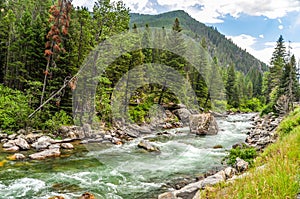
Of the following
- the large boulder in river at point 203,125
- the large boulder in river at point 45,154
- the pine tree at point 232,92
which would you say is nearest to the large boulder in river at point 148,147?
the large boulder in river at point 45,154

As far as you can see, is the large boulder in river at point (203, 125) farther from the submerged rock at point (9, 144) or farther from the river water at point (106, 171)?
the submerged rock at point (9, 144)

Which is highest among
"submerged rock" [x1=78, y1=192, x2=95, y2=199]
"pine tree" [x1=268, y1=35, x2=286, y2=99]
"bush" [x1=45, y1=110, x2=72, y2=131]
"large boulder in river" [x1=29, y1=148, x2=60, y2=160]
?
"pine tree" [x1=268, y1=35, x2=286, y2=99]

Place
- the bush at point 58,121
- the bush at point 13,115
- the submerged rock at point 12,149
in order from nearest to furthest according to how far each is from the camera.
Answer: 1. the submerged rock at point 12,149
2. the bush at point 13,115
3. the bush at point 58,121

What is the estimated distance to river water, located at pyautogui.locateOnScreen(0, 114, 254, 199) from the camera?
33.0 ft

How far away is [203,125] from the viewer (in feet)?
87.7

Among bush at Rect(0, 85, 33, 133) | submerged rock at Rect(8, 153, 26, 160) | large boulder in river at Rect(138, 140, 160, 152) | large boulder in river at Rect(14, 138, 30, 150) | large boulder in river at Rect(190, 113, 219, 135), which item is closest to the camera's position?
submerged rock at Rect(8, 153, 26, 160)

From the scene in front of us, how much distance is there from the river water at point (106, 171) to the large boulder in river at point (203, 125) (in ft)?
23.7

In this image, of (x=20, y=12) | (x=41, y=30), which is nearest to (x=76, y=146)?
(x=41, y=30)

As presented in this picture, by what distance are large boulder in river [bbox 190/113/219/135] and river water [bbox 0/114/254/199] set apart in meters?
7.24

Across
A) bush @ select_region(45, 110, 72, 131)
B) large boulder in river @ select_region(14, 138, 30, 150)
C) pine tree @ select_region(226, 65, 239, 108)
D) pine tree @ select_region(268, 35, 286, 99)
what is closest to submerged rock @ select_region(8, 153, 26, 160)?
large boulder in river @ select_region(14, 138, 30, 150)

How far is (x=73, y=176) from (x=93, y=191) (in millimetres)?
2128

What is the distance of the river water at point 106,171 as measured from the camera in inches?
396

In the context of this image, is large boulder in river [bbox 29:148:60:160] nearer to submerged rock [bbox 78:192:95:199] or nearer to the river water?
the river water

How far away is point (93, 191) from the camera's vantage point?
10.1 m
